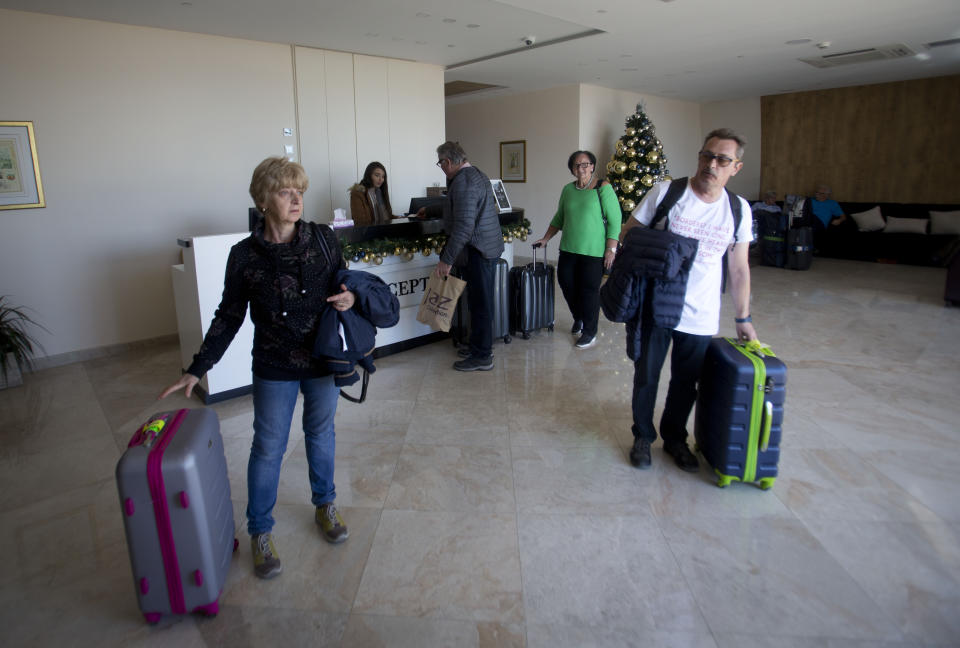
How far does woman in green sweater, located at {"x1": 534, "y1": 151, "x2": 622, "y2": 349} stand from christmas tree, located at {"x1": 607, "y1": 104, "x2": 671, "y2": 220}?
4.47m

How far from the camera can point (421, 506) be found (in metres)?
2.64

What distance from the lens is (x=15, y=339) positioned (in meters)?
4.28

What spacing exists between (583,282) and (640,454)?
7.14ft

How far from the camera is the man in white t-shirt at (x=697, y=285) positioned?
8.38 ft

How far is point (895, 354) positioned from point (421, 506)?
14.5 ft

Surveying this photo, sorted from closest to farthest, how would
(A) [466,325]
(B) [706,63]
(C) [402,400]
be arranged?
1. (C) [402,400]
2. (A) [466,325]
3. (B) [706,63]

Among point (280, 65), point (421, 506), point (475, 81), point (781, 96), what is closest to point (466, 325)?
point (421, 506)

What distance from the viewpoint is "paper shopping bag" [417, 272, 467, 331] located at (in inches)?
170

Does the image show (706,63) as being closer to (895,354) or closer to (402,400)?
(895,354)

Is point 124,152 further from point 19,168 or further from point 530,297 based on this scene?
point 530,297

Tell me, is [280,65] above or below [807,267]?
above

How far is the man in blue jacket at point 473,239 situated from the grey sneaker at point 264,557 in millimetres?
2378

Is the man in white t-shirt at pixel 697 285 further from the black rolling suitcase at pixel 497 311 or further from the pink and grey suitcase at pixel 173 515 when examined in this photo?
the black rolling suitcase at pixel 497 311

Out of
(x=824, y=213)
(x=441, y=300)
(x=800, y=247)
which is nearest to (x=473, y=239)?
(x=441, y=300)
